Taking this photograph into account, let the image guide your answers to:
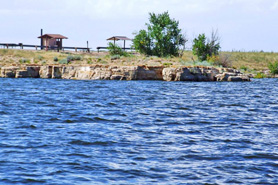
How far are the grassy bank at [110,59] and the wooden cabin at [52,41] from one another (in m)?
5.54

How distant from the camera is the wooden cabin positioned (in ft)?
296

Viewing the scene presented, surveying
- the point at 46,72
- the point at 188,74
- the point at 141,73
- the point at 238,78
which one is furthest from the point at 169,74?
the point at 46,72

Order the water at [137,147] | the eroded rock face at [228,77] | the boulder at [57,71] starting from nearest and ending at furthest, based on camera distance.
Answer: the water at [137,147], the eroded rock face at [228,77], the boulder at [57,71]

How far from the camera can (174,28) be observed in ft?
249

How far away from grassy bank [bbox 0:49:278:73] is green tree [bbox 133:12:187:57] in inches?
94.7

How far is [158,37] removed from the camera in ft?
246

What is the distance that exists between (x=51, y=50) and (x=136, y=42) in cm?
2179

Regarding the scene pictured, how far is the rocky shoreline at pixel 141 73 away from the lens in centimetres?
5497

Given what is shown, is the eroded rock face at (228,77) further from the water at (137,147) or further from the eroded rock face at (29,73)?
the water at (137,147)

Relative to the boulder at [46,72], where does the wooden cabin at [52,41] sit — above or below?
above

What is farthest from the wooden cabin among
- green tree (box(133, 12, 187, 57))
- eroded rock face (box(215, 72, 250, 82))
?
eroded rock face (box(215, 72, 250, 82))

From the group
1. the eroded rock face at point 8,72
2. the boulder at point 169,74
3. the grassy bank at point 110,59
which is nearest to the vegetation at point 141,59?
the grassy bank at point 110,59

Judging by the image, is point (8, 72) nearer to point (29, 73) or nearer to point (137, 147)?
point (29, 73)

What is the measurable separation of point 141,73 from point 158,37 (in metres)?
21.1
